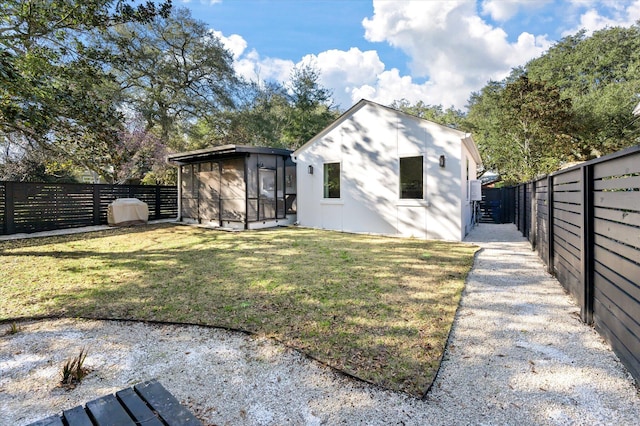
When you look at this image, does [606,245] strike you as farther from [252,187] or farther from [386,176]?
[252,187]

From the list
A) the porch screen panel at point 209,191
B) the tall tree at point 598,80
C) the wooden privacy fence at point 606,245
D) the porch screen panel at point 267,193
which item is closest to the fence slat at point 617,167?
the wooden privacy fence at point 606,245

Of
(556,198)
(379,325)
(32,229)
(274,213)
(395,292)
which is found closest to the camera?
(379,325)

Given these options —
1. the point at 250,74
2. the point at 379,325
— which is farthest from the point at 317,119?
the point at 379,325

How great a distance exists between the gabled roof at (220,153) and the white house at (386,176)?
39.8 inches

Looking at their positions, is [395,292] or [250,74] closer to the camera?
[395,292]

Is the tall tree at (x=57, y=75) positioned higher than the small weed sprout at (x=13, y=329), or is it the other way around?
the tall tree at (x=57, y=75)

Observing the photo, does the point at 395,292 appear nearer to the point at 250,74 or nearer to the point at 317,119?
the point at 317,119

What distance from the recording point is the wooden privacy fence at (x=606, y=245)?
2.21m

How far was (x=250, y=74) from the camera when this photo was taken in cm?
2144

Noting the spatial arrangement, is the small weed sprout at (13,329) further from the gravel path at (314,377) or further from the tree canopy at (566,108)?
the tree canopy at (566,108)

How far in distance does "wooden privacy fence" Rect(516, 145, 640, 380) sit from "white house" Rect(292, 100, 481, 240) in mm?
4212

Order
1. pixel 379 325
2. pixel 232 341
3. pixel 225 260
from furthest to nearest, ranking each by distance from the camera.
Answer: pixel 225 260 < pixel 379 325 < pixel 232 341

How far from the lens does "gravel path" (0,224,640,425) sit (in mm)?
1960

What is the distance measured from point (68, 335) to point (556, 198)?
250 inches
